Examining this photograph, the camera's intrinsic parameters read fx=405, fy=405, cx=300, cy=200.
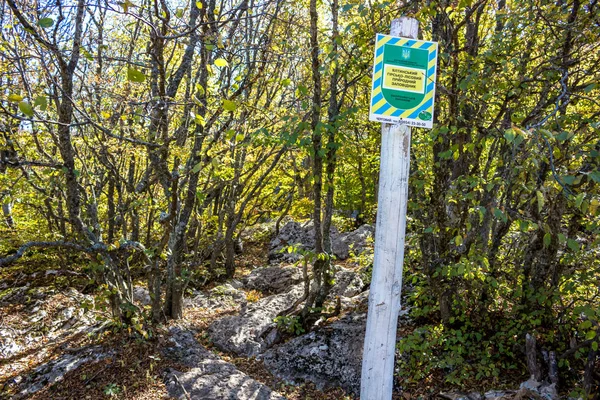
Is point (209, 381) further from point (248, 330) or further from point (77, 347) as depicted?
point (77, 347)

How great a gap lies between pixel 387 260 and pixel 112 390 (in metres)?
3.65

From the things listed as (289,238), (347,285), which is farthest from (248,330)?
(289,238)

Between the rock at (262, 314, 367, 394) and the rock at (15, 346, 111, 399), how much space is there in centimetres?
212

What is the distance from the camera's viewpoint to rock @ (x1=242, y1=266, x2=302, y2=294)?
8.32 m

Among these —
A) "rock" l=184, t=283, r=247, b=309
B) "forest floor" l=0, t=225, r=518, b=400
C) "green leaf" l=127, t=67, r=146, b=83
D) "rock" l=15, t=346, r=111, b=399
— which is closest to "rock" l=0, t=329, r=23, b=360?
"forest floor" l=0, t=225, r=518, b=400

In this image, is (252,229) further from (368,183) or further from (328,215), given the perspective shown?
(328,215)

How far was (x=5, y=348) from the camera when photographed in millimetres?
5852

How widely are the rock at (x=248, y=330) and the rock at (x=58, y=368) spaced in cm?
156

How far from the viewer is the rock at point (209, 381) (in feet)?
14.2

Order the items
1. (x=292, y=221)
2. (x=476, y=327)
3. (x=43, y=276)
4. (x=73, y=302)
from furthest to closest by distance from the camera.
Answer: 1. (x=292, y=221)
2. (x=43, y=276)
3. (x=73, y=302)
4. (x=476, y=327)

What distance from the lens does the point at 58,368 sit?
4.97m

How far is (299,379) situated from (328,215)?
6.88ft

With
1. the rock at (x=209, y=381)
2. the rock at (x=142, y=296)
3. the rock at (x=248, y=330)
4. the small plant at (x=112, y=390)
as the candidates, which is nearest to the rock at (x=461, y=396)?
the rock at (x=209, y=381)

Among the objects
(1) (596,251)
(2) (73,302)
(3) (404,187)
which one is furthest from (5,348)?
(1) (596,251)
